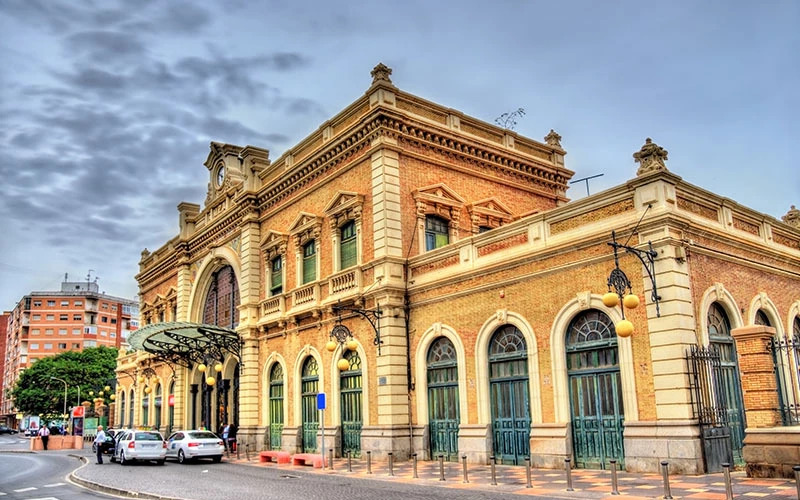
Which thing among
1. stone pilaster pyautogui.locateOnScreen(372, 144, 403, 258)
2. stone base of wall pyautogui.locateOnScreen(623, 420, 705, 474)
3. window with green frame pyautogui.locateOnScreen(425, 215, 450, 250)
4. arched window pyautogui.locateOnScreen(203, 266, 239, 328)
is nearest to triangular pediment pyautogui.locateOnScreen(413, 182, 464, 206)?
window with green frame pyautogui.locateOnScreen(425, 215, 450, 250)

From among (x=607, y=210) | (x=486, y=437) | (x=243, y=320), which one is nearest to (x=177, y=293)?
(x=243, y=320)

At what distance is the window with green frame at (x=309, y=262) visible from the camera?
28.3 metres

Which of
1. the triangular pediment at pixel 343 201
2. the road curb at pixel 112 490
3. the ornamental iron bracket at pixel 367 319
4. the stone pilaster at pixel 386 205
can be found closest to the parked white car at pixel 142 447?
the road curb at pixel 112 490

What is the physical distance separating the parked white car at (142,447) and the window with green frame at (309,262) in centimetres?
812

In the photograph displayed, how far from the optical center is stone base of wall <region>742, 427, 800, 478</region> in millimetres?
13898

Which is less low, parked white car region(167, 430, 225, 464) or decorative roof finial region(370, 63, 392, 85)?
decorative roof finial region(370, 63, 392, 85)

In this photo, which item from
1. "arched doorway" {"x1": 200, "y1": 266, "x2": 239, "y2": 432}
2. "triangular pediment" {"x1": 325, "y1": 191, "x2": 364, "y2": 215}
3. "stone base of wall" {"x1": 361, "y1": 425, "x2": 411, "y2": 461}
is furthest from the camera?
"arched doorway" {"x1": 200, "y1": 266, "x2": 239, "y2": 432}

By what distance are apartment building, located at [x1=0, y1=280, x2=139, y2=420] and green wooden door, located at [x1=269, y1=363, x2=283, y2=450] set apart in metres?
84.6

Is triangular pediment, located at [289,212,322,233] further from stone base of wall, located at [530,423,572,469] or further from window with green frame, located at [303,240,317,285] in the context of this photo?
stone base of wall, located at [530,423,572,469]

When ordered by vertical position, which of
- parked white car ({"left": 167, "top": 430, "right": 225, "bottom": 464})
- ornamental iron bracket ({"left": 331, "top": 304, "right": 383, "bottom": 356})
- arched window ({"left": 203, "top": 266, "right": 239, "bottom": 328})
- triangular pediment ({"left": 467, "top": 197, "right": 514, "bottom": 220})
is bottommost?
parked white car ({"left": 167, "top": 430, "right": 225, "bottom": 464})

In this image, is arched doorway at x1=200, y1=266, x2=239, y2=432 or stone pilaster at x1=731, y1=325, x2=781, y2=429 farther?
arched doorway at x1=200, y1=266, x2=239, y2=432

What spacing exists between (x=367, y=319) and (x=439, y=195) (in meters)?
5.22

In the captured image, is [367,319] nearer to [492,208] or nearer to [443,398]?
[443,398]

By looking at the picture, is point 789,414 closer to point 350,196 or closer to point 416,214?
point 416,214
